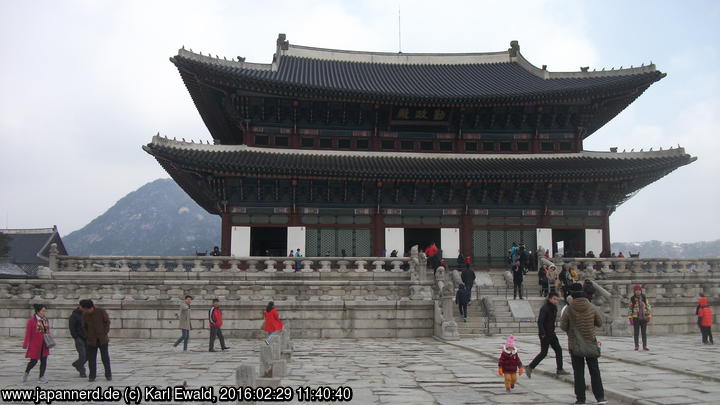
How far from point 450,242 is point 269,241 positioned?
31.5 feet

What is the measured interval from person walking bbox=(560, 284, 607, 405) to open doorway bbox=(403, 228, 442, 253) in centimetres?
2210

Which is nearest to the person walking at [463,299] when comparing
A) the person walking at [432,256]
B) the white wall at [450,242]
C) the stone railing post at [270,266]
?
the person walking at [432,256]

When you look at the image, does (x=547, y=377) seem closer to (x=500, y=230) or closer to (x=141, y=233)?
(x=500, y=230)

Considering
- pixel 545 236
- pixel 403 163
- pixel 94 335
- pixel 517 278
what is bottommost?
pixel 94 335

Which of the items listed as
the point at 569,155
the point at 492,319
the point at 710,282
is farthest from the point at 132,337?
the point at 569,155

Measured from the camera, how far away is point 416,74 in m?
36.3

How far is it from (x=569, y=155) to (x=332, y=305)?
17.7 meters

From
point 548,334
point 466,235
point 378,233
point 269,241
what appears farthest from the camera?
point 269,241

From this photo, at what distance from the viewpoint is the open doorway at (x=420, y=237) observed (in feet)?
104

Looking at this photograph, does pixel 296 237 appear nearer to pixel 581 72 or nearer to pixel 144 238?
pixel 581 72

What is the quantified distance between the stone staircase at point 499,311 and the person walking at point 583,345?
1068 centimetres

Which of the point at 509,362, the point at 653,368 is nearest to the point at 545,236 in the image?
the point at 653,368

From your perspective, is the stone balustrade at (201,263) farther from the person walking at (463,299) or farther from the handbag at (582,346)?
the handbag at (582,346)

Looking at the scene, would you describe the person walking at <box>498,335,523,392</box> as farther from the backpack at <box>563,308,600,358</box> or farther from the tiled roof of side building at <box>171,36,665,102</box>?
the tiled roof of side building at <box>171,36,665,102</box>
